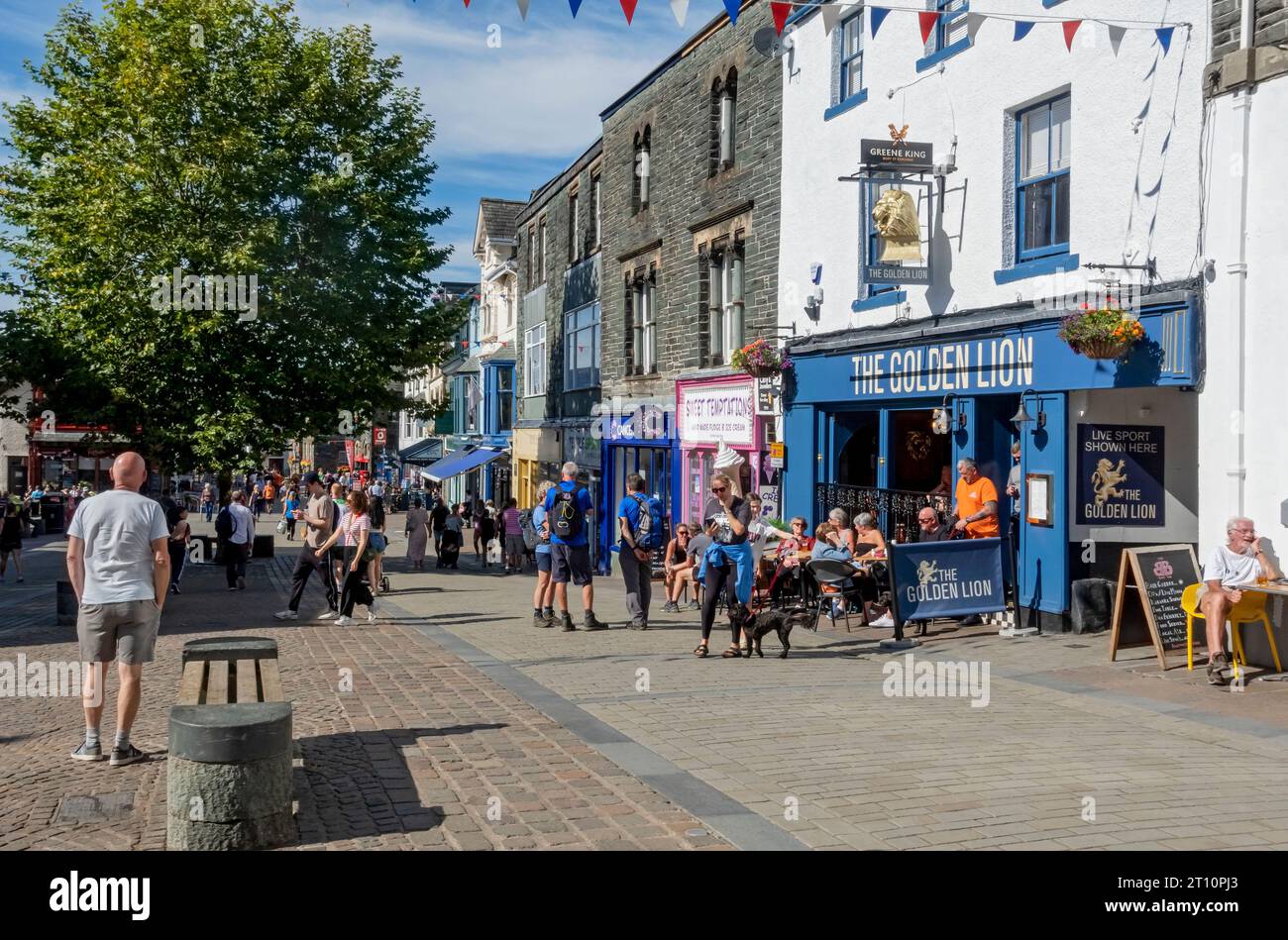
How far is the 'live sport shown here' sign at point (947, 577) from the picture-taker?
13133 millimetres

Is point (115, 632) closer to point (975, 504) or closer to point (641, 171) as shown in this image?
point (975, 504)

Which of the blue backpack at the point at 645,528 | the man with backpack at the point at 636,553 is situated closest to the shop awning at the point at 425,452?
the blue backpack at the point at 645,528

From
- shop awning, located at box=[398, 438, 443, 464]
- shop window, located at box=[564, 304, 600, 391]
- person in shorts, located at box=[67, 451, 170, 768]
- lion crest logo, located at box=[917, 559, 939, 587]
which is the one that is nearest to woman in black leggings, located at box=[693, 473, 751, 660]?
lion crest logo, located at box=[917, 559, 939, 587]

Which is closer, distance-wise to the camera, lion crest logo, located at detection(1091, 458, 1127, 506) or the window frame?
lion crest logo, located at detection(1091, 458, 1127, 506)

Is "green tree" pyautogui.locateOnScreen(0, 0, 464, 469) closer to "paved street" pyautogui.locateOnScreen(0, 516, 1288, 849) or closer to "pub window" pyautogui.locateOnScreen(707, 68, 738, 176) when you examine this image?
"pub window" pyautogui.locateOnScreen(707, 68, 738, 176)

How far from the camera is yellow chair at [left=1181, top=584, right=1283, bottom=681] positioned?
10328 mm

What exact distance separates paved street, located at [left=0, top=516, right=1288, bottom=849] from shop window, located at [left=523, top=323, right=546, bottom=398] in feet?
78.8

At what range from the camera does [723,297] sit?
22984 millimetres

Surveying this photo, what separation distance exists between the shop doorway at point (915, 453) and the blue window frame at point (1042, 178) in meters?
3.40

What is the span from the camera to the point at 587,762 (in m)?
7.50

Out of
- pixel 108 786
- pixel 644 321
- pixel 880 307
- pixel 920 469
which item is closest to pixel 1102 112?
pixel 880 307

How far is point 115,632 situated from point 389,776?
1855 mm

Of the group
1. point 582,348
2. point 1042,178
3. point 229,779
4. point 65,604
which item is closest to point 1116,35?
point 1042,178

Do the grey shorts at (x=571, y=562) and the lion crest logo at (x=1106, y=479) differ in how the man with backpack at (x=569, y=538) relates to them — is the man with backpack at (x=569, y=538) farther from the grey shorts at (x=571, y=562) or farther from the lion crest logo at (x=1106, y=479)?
the lion crest logo at (x=1106, y=479)
